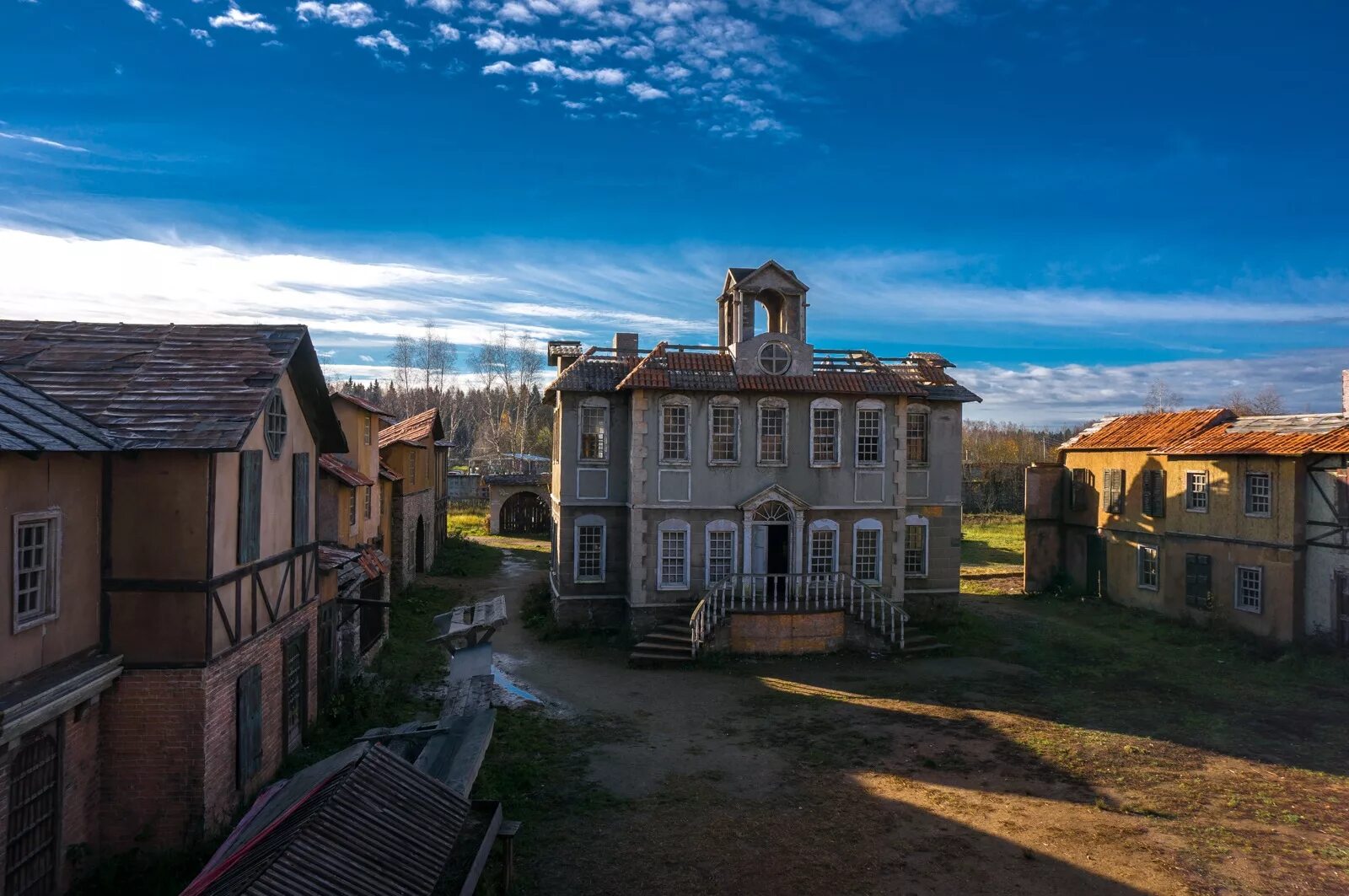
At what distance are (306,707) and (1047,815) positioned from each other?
12.9 metres

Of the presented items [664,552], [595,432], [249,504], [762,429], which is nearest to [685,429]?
[762,429]

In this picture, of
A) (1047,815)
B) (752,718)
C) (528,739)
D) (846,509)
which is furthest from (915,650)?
(528,739)

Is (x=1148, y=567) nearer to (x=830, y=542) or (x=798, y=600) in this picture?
(x=830, y=542)

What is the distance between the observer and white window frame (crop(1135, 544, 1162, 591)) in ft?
90.2

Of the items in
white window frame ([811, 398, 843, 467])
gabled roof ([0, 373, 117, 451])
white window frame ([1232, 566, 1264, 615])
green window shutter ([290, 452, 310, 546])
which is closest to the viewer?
gabled roof ([0, 373, 117, 451])

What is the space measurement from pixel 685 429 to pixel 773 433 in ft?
8.71

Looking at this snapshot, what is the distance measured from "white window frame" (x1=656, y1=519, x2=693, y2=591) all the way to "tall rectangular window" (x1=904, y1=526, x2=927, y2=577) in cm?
746

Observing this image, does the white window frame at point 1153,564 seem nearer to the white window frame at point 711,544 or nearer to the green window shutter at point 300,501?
the white window frame at point 711,544

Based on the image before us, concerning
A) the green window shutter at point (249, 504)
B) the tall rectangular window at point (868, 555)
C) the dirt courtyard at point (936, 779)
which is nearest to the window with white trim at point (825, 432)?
the tall rectangular window at point (868, 555)

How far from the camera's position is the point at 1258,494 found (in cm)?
2392

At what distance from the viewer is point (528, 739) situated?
16016mm

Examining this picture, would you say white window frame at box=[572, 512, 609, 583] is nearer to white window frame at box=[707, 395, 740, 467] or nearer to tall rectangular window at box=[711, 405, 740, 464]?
white window frame at box=[707, 395, 740, 467]

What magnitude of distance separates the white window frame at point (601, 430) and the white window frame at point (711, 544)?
3779mm

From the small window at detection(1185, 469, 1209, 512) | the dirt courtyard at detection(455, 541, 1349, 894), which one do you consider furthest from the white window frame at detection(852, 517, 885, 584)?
the small window at detection(1185, 469, 1209, 512)
